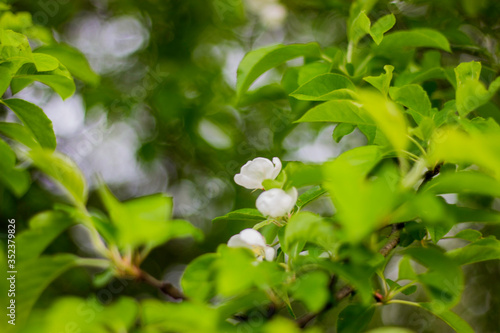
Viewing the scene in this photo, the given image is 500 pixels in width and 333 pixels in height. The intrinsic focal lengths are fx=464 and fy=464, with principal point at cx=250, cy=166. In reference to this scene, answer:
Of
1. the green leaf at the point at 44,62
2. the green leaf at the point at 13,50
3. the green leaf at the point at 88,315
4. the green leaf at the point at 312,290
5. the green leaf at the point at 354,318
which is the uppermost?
the green leaf at the point at 13,50

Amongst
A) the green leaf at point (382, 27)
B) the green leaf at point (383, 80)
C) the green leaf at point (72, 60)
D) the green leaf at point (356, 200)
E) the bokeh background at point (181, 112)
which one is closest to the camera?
the green leaf at point (356, 200)

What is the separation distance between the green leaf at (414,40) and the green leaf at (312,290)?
66cm

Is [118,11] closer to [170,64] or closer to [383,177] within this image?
[170,64]

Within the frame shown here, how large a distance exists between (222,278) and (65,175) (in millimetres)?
259

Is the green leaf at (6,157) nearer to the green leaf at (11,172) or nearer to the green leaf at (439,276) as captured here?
the green leaf at (11,172)

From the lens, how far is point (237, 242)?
29.5 inches

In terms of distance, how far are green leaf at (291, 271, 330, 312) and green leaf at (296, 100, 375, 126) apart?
302mm

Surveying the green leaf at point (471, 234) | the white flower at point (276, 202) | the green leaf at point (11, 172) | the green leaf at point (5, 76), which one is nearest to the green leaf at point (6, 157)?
the green leaf at point (11, 172)

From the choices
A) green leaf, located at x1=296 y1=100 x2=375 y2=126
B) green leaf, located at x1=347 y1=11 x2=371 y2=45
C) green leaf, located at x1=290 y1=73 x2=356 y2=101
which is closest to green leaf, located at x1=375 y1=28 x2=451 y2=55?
green leaf, located at x1=347 y1=11 x2=371 y2=45

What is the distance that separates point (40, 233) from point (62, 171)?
10 centimetres

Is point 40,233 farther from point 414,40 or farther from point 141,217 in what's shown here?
point 414,40

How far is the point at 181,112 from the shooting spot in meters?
2.12

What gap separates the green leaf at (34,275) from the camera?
612 millimetres

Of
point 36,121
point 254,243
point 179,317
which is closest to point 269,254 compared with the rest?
point 254,243
